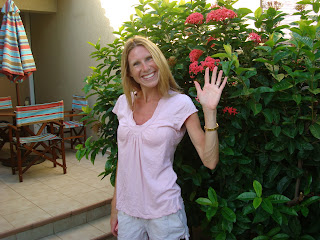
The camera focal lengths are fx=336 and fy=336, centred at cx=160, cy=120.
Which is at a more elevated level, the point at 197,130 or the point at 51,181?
the point at 197,130

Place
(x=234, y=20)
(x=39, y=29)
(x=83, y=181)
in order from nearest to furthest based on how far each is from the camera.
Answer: (x=234, y=20), (x=83, y=181), (x=39, y=29)

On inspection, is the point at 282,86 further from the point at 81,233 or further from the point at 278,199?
the point at 81,233

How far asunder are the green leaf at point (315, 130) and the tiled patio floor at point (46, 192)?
2.51 m

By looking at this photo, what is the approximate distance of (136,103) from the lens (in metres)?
1.68

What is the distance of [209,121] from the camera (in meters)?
1.37

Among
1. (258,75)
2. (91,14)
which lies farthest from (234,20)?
(91,14)

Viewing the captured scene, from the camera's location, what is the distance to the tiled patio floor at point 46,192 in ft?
10.6

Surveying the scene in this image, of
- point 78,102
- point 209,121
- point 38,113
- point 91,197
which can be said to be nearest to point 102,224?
point 91,197

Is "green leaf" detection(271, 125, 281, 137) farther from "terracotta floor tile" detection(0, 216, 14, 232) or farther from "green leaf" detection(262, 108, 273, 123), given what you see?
"terracotta floor tile" detection(0, 216, 14, 232)

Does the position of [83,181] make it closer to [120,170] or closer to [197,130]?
[120,170]

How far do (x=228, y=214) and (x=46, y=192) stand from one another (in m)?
2.75

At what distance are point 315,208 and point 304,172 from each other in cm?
19

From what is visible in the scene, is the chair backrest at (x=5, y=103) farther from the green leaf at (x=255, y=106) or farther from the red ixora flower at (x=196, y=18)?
the green leaf at (x=255, y=106)

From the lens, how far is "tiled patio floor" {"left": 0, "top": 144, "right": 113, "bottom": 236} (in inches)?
127
